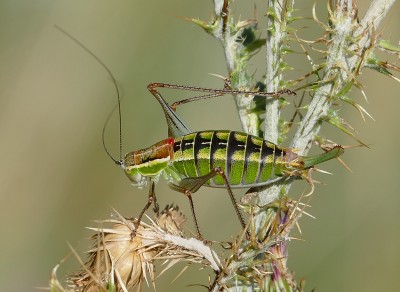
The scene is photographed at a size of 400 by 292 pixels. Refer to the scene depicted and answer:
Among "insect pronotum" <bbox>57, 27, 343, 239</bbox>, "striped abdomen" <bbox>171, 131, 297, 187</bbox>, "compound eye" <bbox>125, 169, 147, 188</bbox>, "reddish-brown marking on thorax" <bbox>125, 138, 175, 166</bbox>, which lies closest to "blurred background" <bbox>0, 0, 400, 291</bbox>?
"compound eye" <bbox>125, 169, 147, 188</bbox>

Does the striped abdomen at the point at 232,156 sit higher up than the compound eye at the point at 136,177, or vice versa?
the striped abdomen at the point at 232,156

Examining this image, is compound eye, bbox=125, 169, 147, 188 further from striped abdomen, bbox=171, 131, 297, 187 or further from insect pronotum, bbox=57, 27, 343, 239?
striped abdomen, bbox=171, 131, 297, 187

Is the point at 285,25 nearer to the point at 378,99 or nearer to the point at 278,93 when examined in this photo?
the point at 278,93

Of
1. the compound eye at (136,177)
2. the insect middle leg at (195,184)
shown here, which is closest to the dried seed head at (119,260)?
the insect middle leg at (195,184)

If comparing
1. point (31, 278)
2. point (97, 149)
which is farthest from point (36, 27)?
point (31, 278)

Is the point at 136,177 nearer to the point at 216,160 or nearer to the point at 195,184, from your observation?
the point at 195,184

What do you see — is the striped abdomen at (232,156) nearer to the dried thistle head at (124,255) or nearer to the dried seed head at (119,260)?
the dried thistle head at (124,255)
